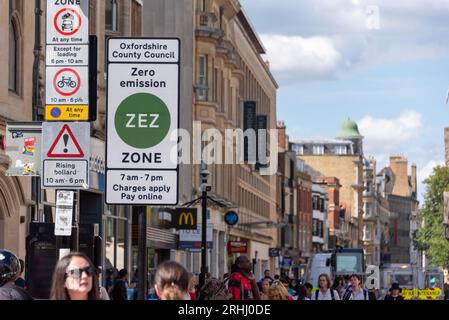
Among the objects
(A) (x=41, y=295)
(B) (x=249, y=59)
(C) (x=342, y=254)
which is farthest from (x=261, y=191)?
(A) (x=41, y=295)

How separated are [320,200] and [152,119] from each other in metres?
128

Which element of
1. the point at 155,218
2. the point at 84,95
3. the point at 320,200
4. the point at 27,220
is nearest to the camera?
the point at 84,95

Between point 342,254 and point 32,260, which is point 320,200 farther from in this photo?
point 32,260

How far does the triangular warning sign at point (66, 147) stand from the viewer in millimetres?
15188

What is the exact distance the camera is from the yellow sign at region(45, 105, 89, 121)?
15.3 m

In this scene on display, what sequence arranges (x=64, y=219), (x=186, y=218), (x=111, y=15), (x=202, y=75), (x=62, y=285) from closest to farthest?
(x=62, y=285), (x=64, y=219), (x=111, y=15), (x=186, y=218), (x=202, y=75)

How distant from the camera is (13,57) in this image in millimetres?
29688

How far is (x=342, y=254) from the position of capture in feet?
204

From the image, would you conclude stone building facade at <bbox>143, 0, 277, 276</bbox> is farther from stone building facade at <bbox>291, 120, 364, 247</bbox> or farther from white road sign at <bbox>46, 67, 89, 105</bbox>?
stone building facade at <bbox>291, 120, 364, 247</bbox>

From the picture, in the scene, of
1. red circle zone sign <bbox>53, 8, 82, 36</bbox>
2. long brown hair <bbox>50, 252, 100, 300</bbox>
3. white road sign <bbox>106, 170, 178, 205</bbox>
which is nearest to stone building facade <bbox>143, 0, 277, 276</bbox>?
red circle zone sign <bbox>53, 8, 82, 36</bbox>

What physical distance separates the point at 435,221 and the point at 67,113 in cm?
11166

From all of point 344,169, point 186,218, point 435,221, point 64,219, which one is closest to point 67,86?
point 64,219

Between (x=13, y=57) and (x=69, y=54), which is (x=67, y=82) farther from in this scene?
(x=13, y=57)

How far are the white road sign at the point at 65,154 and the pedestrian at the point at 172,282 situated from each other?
298 inches
